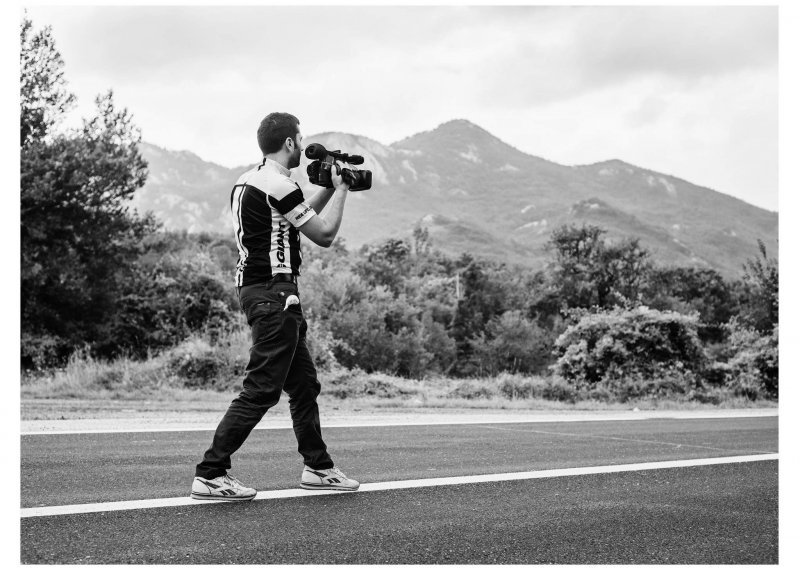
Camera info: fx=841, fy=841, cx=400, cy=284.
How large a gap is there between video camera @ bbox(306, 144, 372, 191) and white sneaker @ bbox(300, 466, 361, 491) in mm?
1651

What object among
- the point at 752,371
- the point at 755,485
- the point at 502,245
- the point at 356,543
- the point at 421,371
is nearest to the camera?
the point at 356,543

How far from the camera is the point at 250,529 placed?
383cm

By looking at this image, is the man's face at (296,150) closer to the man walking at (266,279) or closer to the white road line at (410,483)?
the man walking at (266,279)

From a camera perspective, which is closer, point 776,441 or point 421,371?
point 776,441

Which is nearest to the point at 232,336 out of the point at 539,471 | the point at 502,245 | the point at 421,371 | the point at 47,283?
the point at 47,283

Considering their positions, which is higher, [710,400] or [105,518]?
[105,518]

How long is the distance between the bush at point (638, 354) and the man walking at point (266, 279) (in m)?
16.6

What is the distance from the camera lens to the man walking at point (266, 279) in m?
4.43

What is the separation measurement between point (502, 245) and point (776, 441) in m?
126

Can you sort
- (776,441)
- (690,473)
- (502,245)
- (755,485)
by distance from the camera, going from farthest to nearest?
(502,245)
(776,441)
(690,473)
(755,485)

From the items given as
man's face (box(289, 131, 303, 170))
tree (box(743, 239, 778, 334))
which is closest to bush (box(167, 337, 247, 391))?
man's face (box(289, 131, 303, 170))

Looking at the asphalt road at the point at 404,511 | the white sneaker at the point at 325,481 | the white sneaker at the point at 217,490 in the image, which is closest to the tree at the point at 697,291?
the asphalt road at the point at 404,511

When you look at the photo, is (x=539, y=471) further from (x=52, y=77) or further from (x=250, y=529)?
(x=52, y=77)

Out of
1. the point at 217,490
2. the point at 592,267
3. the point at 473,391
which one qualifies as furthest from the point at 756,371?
the point at 592,267
